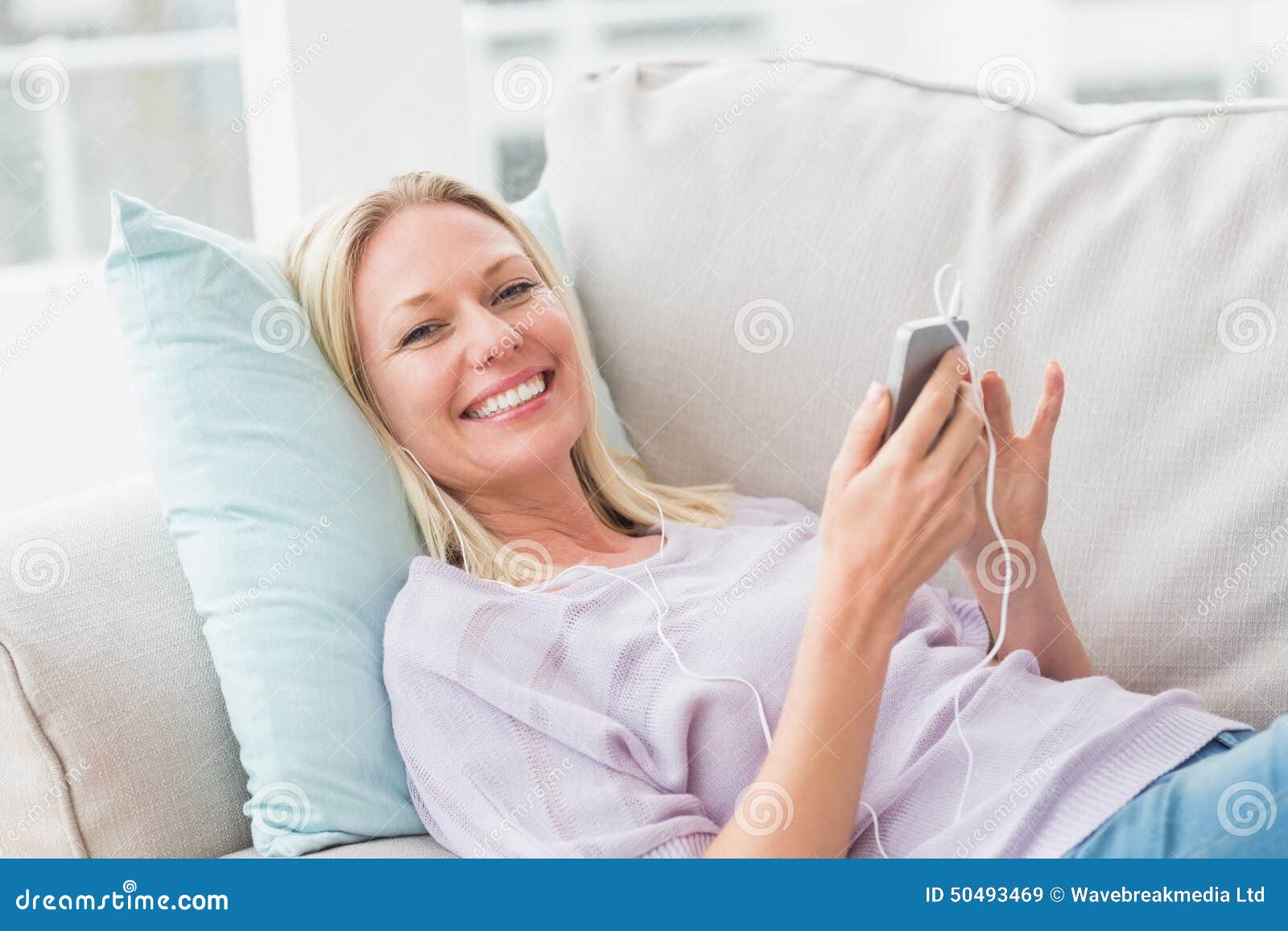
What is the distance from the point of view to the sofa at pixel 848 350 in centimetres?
102

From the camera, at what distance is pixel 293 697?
1053 millimetres

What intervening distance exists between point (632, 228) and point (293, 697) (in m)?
0.67

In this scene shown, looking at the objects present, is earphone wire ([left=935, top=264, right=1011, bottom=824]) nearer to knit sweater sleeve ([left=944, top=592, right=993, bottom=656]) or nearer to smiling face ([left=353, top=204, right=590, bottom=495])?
knit sweater sleeve ([left=944, top=592, right=993, bottom=656])

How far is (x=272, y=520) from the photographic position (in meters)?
1.12

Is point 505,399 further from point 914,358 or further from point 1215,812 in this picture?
point 1215,812

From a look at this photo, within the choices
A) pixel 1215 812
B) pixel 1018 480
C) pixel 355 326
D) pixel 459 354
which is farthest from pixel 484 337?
pixel 1215 812

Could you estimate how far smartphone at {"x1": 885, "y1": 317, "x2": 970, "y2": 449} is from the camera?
94 centimetres

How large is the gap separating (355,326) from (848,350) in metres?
0.51

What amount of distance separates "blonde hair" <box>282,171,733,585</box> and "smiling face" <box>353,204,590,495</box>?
0.04 ft

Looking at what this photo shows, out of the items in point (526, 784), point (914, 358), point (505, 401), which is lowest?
point (526, 784)

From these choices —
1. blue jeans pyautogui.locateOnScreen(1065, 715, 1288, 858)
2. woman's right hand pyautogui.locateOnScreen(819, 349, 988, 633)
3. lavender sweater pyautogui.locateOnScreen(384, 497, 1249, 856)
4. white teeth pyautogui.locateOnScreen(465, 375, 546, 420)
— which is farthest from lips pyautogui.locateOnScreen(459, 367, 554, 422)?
blue jeans pyautogui.locateOnScreen(1065, 715, 1288, 858)

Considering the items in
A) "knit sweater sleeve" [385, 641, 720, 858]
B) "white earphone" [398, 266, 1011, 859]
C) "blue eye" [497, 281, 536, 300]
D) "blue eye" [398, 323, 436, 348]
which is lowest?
"knit sweater sleeve" [385, 641, 720, 858]

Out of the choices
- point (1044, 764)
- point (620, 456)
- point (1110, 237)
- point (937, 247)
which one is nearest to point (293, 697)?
point (620, 456)

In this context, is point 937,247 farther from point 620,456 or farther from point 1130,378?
point 620,456
